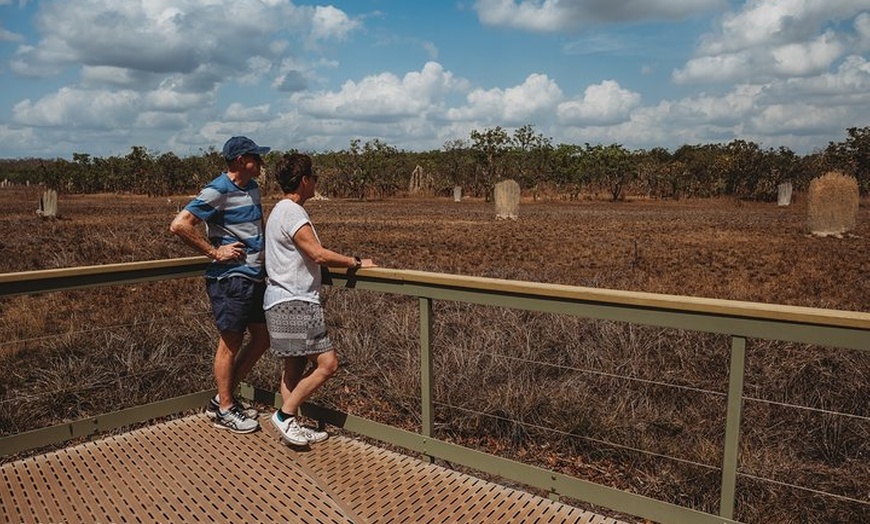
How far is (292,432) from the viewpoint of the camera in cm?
361

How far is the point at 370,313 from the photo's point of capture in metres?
7.48

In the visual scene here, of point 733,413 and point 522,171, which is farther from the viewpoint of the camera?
point 522,171

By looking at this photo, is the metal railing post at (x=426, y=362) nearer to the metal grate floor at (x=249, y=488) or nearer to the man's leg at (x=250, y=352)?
the metal grate floor at (x=249, y=488)

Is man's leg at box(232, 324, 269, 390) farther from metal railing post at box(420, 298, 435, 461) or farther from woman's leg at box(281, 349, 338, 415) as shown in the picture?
metal railing post at box(420, 298, 435, 461)

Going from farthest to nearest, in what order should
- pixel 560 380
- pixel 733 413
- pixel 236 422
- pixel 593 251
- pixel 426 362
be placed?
pixel 593 251, pixel 560 380, pixel 236 422, pixel 426 362, pixel 733 413

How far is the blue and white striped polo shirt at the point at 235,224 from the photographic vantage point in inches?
144

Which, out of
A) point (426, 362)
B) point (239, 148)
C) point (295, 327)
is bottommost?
point (426, 362)

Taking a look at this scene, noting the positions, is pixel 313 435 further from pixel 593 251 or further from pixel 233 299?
pixel 593 251

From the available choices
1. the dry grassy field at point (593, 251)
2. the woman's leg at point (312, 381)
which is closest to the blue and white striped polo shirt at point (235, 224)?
the woman's leg at point (312, 381)

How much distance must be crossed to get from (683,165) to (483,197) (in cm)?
1189

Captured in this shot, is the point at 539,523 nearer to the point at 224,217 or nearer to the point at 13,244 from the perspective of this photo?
the point at 224,217

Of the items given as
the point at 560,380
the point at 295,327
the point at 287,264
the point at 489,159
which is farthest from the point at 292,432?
the point at 489,159

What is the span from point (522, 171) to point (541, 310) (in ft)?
128

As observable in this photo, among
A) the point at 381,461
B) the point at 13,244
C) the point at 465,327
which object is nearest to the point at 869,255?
the point at 465,327
